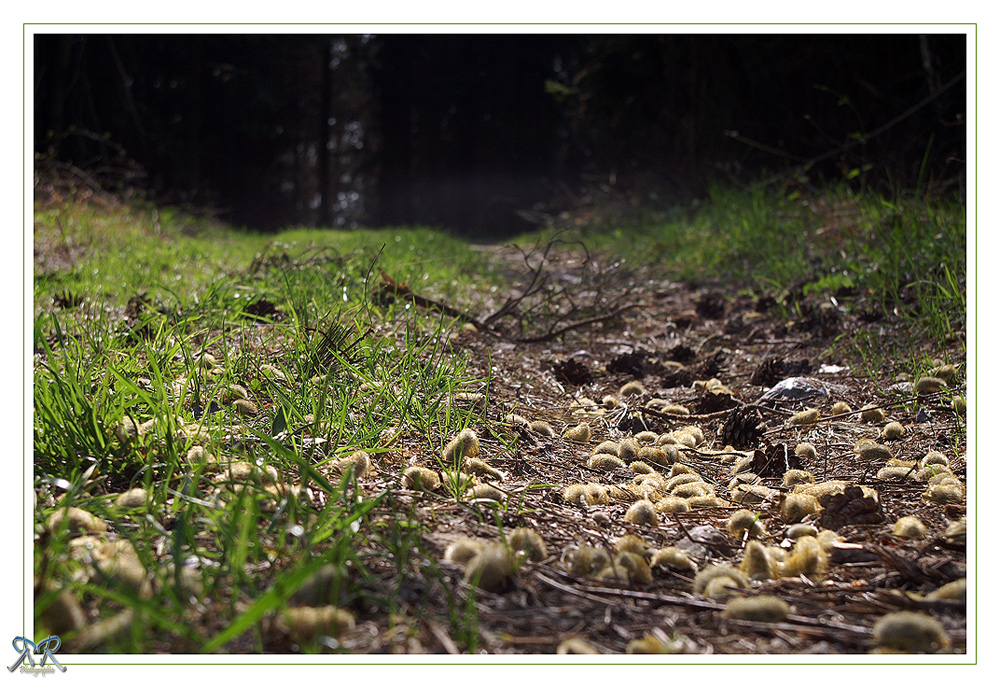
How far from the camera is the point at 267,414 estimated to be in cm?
169

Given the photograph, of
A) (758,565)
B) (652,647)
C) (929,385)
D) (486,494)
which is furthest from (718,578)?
(929,385)

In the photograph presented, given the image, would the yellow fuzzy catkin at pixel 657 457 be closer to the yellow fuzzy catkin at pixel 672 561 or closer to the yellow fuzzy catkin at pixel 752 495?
the yellow fuzzy catkin at pixel 752 495

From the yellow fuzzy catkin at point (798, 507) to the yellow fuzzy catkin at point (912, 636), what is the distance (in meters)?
0.49

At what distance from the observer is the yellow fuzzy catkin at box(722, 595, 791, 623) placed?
39.0 inches

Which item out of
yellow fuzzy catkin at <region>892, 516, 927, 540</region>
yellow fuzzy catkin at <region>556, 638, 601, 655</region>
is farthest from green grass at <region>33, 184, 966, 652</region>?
yellow fuzzy catkin at <region>892, 516, 927, 540</region>

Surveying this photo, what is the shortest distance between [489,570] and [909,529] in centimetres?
88

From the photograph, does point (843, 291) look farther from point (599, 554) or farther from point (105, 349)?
point (105, 349)

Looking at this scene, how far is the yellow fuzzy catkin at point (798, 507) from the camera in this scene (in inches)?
56.3

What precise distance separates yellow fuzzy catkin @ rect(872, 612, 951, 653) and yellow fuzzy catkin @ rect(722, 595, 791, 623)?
0.13 metres

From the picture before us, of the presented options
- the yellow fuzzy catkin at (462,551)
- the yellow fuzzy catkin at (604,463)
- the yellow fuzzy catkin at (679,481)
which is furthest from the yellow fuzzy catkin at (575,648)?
the yellow fuzzy catkin at (604,463)

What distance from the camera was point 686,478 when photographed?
5.30 feet

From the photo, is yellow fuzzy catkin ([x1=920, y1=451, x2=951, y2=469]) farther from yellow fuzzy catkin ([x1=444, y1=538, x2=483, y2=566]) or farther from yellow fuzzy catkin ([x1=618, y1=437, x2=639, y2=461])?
yellow fuzzy catkin ([x1=444, y1=538, x2=483, y2=566])

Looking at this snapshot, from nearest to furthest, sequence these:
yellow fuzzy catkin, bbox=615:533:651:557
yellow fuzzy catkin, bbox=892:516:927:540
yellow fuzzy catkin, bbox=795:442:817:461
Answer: yellow fuzzy catkin, bbox=615:533:651:557 < yellow fuzzy catkin, bbox=892:516:927:540 < yellow fuzzy catkin, bbox=795:442:817:461
